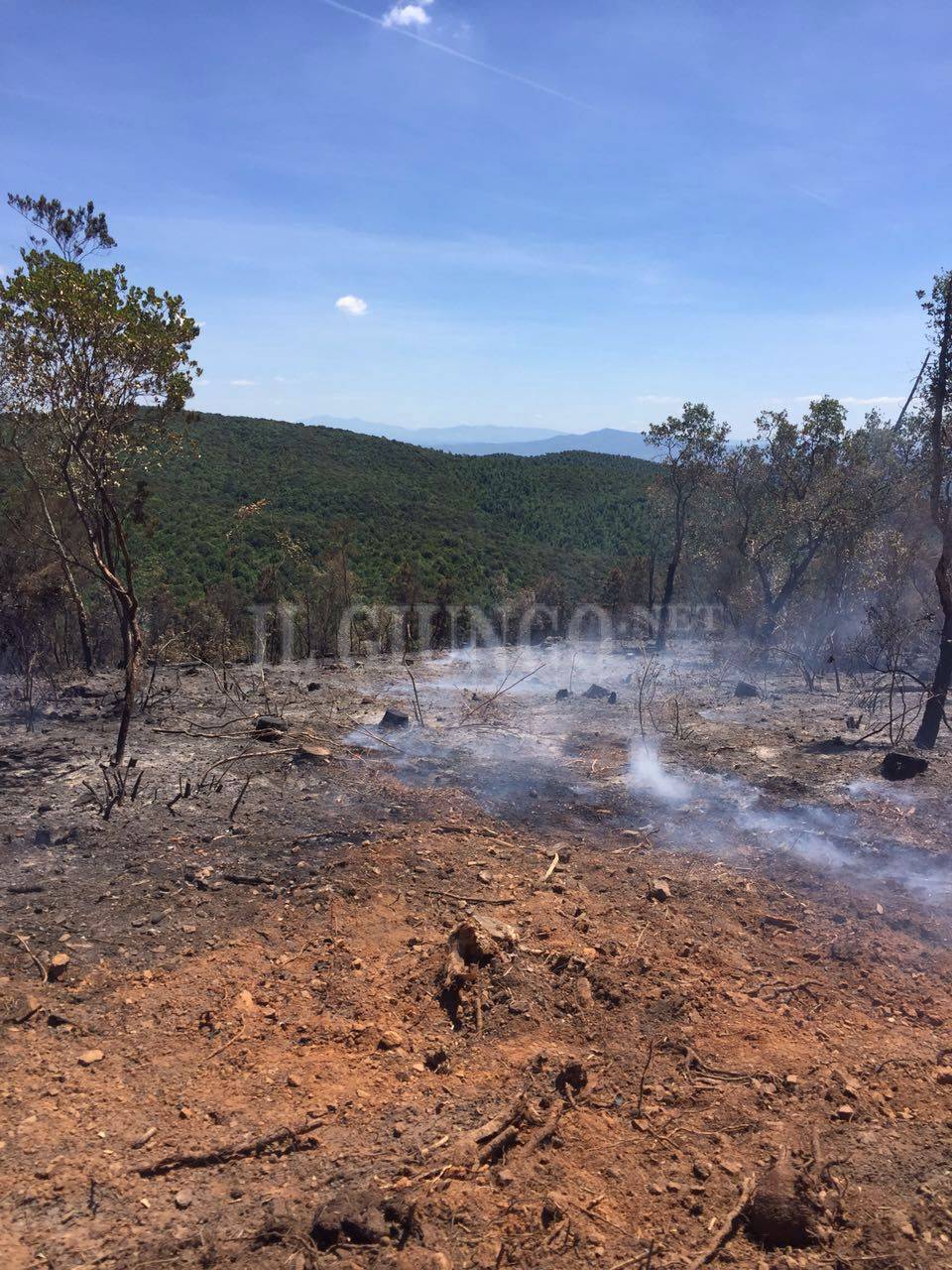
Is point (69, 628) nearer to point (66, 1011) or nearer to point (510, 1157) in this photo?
point (66, 1011)

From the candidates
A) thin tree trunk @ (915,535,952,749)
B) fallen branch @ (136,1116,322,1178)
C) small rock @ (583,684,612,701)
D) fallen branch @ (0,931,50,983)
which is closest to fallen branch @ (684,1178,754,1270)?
fallen branch @ (136,1116,322,1178)

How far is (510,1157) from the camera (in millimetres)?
3467

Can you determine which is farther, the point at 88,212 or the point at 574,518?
the point at 574,518

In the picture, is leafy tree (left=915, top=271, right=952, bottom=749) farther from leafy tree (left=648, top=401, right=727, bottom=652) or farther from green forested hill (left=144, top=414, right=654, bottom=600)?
green forested hill (left=144, top=414, right=654, bottom=600)

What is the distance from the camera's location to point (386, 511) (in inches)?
1559

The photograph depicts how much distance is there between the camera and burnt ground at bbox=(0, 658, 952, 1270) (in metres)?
3.13

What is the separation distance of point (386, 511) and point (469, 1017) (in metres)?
36.4

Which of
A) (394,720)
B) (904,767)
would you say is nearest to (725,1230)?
(904,767)

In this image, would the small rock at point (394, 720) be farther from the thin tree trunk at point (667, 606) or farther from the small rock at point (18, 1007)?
the thin tree trunk at point (667, 606)

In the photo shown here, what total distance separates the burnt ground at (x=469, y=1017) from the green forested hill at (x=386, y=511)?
15792mm

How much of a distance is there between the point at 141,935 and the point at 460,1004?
2205mm

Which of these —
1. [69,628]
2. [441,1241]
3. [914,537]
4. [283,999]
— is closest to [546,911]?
[283,999]

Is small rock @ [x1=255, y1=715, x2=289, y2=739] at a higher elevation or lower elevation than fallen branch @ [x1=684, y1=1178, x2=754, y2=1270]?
higher

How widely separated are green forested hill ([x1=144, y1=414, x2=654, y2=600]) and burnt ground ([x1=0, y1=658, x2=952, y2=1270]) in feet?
51.8
